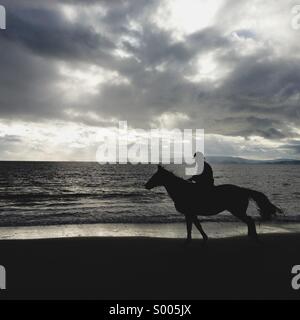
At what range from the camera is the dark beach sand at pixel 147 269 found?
5930 millimetres

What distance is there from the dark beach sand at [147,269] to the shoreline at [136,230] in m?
1.99

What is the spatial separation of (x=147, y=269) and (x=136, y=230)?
6177mm

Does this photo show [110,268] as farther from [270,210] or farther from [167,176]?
[270,210]

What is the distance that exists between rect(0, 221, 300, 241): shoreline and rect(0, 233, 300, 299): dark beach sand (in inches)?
78.3

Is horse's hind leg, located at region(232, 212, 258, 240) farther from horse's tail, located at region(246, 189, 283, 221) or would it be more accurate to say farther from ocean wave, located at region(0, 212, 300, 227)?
ocean wave, located at region(0, 212, 300, 227)

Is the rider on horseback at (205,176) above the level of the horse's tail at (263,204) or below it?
above

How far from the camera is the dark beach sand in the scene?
5930 millimetres

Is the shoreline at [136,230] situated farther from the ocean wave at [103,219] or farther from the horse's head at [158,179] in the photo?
the horse's head at [158,179]

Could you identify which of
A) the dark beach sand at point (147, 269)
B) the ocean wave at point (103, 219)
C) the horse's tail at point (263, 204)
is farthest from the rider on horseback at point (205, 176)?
the ocean wave at point (103, 219)

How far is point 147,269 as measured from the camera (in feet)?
23.6

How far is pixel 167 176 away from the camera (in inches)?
334

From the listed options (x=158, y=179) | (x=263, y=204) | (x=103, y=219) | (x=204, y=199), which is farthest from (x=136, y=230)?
(x=263, y=204)
